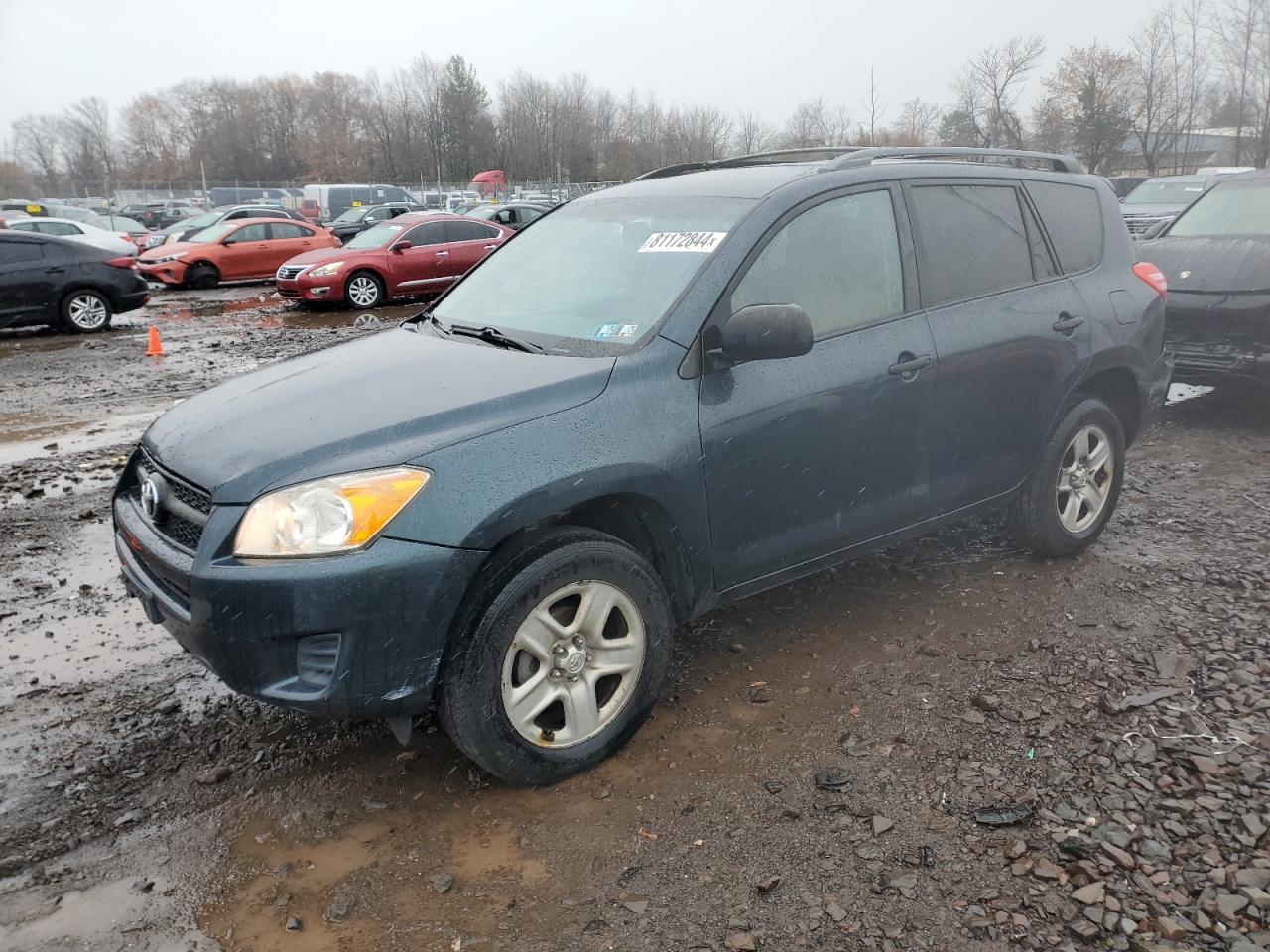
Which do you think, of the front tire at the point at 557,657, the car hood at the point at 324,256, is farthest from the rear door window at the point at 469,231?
the front tire at the point at 557,657

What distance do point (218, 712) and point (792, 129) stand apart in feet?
157

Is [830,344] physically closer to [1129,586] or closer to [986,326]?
[986,326]

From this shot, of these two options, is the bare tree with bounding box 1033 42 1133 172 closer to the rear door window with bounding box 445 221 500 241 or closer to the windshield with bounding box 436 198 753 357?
the rear door window with bounding box 445 221 500 241

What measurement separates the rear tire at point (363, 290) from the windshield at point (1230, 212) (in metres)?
11.9

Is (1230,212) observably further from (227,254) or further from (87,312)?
(227,254)

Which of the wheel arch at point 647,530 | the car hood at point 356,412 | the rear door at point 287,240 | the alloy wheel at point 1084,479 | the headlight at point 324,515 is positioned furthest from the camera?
the rear door at point 287,240

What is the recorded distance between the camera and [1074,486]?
445 centimetres

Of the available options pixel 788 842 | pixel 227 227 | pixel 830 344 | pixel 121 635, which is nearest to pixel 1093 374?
pixel 830 344

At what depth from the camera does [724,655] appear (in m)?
3.77

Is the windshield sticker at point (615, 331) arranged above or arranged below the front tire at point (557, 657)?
above

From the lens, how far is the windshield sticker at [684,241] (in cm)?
329

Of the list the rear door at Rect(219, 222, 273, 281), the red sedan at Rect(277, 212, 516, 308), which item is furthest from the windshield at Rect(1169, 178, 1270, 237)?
the rear door at Rect(219, 222, 273, 281)

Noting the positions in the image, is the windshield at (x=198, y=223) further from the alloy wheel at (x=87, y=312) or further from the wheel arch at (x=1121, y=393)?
the wheel arch at (x=1121, y=393)

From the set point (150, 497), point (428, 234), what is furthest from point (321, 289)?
point (150, 497)
